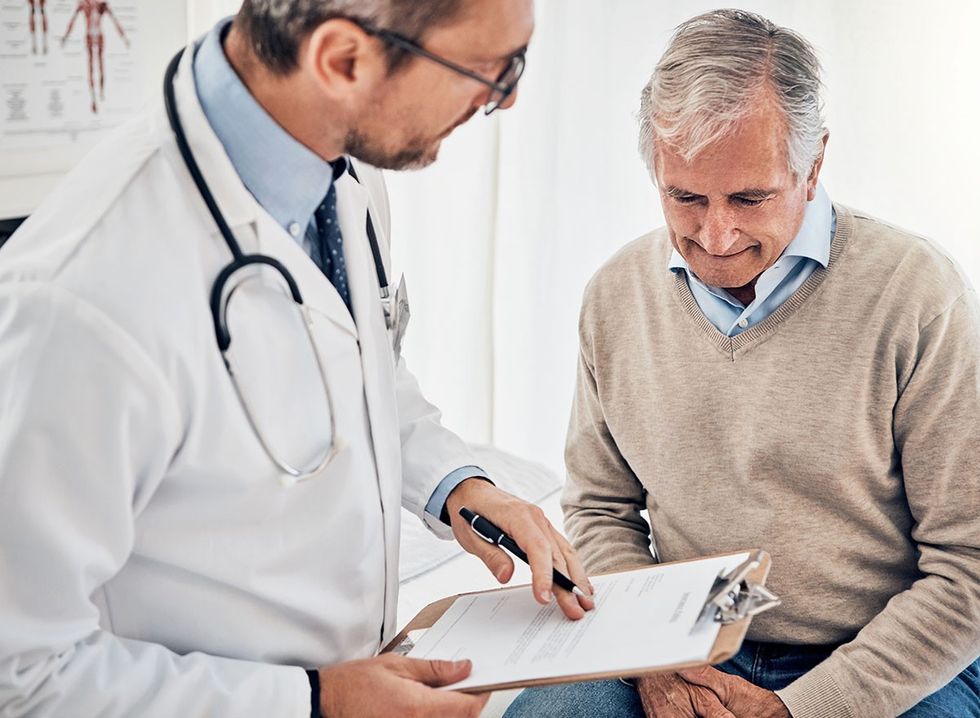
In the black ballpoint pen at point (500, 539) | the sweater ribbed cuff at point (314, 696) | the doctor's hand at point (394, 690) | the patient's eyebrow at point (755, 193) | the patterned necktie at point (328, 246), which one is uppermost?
the patient's eyebrow at point (755, 193)

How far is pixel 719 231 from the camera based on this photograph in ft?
4.35

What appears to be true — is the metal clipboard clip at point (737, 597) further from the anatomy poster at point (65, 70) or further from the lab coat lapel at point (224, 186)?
the anatomy poster at point (65, 70)

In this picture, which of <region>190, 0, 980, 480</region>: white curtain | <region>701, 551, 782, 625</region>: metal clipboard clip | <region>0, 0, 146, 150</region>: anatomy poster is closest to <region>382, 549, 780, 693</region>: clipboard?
<region>701, 551, 782, 625</region>: metal clipboard clip

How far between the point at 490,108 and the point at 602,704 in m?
0.79

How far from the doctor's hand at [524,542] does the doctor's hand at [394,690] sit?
5.9 inches

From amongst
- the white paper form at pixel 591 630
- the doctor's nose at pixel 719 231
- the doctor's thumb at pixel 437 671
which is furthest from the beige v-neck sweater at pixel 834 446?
the doctor's thumb at pixel 437 671

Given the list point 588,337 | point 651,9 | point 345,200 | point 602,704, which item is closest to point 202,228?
point 345,200

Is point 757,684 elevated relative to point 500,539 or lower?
lower

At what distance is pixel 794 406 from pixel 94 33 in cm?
149

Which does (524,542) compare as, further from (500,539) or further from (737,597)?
(737,597)

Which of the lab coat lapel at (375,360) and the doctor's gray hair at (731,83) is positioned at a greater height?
the doctor's gray hair at (731,83)

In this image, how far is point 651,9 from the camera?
233 centimetres

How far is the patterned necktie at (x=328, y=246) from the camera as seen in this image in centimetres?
118

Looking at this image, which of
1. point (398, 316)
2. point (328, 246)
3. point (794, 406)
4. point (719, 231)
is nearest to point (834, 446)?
point (794, 406)
